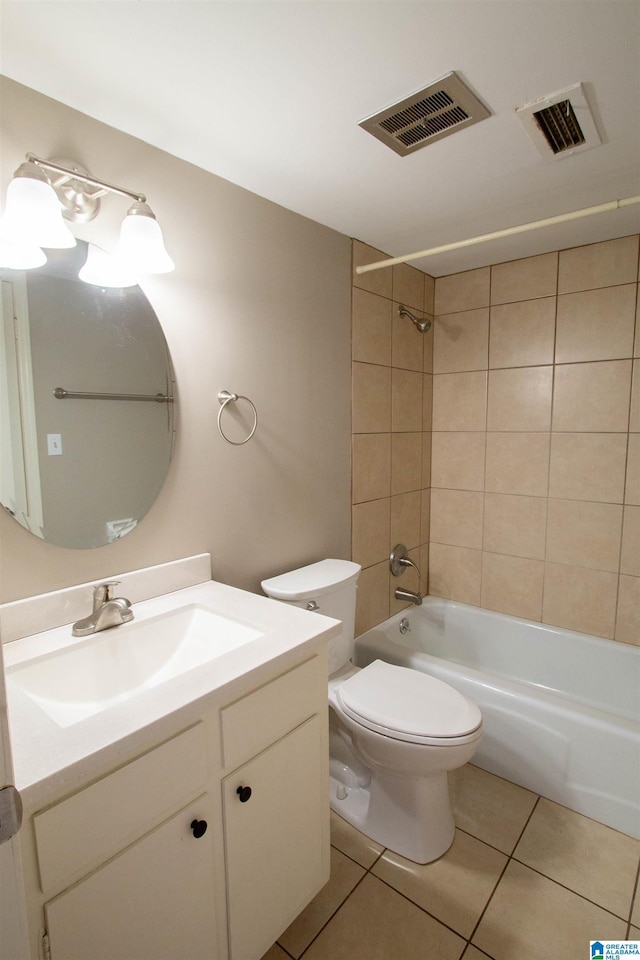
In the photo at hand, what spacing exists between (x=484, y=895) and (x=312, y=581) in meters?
1.06

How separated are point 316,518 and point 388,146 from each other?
130 cm

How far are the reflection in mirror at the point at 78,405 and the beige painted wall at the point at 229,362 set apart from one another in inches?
2.0

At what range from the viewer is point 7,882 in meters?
0.49

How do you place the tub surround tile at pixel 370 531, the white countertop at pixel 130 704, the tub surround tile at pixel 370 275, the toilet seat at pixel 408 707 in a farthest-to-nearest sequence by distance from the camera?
1. the tub surround tile at pixel 370 531
2. the tub surround tile at pixel 370 275
3. the toilet seat at pixel 408 707
4. the white countertop at pixel 130 704

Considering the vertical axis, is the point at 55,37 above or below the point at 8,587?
above

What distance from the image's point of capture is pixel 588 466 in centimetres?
224

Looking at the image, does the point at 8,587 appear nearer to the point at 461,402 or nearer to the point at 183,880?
the point at 183,880

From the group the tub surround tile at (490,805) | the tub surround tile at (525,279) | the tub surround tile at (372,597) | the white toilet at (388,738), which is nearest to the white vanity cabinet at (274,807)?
the white toilet at (388,738)

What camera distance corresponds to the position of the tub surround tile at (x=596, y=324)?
2.10 metres

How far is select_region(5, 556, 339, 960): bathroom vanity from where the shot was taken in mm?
717

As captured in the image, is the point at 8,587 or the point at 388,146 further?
the point at 388,146

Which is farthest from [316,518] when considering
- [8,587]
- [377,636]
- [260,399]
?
[8,587]

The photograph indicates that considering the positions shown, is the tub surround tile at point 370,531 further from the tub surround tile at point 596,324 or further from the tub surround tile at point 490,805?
the tub surround tile at point 596,324

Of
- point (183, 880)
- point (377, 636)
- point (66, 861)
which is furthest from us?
point (377, 636)
